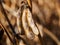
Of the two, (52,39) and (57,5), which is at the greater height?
(57,5)

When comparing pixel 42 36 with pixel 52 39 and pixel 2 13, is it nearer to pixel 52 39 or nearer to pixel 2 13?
pixel 52 39

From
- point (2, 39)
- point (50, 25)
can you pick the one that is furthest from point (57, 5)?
point (2, 39)

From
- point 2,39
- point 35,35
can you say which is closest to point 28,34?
point 35,35

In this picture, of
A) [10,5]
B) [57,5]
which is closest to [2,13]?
[10,5]

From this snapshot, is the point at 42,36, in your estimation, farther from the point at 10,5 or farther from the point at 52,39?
the point at 10,5

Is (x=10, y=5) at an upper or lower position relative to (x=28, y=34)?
upper

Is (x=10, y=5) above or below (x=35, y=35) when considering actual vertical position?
above

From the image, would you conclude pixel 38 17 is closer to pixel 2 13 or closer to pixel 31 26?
pixel 31 26
